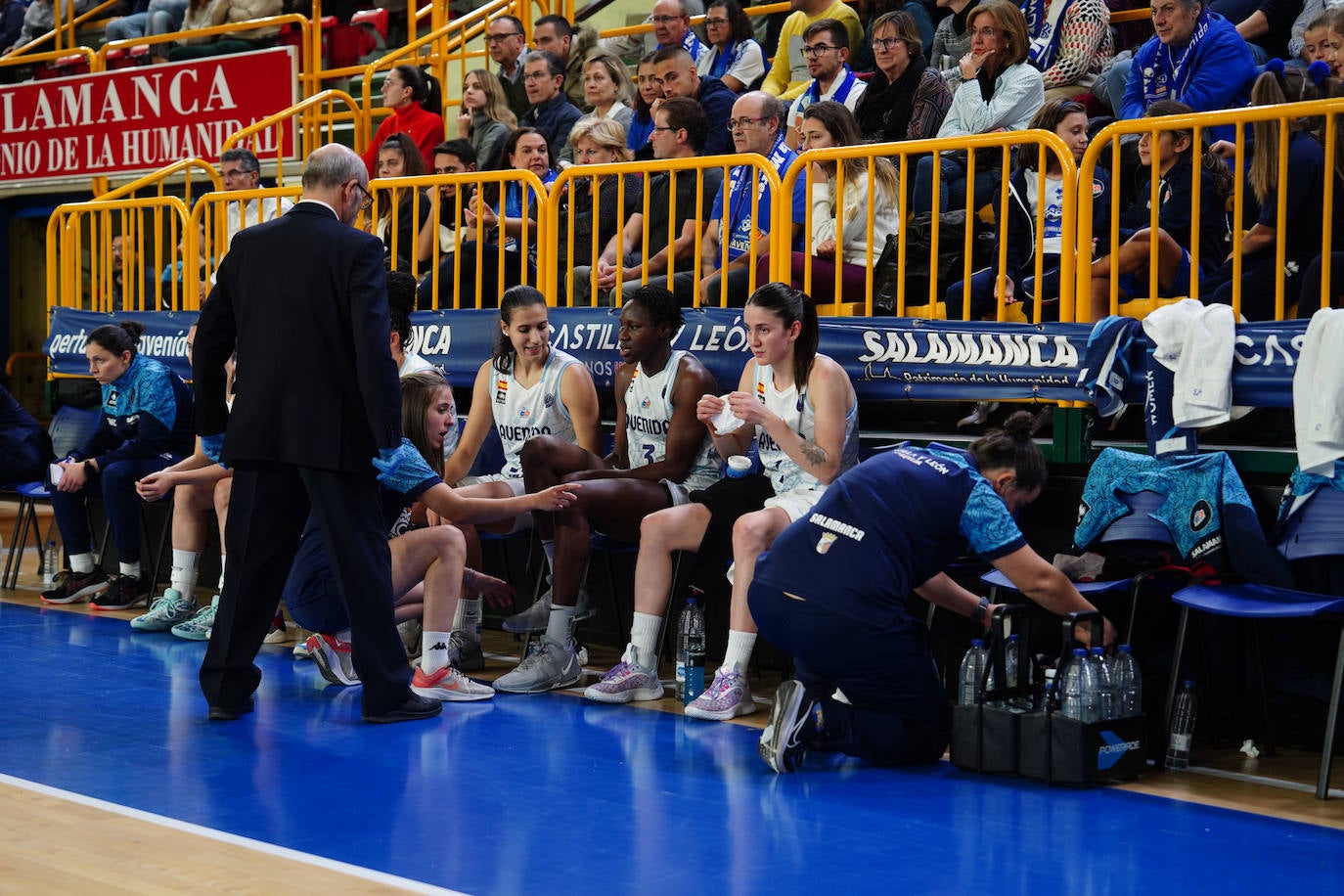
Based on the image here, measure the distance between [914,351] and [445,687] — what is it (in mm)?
2263

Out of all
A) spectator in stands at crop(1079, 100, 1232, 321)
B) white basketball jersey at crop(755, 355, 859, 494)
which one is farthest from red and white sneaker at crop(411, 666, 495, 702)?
spectator in stands at crop(1079, 100, 1232, 321)

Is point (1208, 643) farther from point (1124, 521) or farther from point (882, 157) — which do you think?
point (882, 157)

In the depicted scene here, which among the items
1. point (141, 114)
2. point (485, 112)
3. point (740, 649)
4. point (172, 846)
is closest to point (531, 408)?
point (740, 649)

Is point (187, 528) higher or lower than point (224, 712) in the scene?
higher

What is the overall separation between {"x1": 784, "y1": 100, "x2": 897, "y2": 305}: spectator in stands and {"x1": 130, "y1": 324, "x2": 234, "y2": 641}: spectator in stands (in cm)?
299

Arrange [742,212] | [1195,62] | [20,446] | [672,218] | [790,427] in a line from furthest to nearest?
[20,446] → [742,212] → [1195,62] → [672,218] → [790,427]

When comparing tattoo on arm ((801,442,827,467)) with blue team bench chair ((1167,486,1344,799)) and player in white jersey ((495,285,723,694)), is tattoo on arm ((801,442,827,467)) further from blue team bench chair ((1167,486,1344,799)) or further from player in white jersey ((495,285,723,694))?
blue team bench chair ((1167,486,1344,799))

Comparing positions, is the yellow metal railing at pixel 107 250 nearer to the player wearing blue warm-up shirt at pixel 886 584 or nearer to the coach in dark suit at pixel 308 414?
the coach in dark suit at pixel 308 414

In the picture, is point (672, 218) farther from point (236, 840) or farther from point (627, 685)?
point (236, 840)

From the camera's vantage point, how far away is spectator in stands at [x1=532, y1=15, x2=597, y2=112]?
444 inches

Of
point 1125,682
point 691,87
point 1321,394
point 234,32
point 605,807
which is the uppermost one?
point 234,32

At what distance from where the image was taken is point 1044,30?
29.3ft

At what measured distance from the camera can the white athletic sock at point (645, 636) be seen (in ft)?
21.0

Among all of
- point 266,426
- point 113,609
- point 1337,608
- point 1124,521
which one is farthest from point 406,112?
point 1337,608
